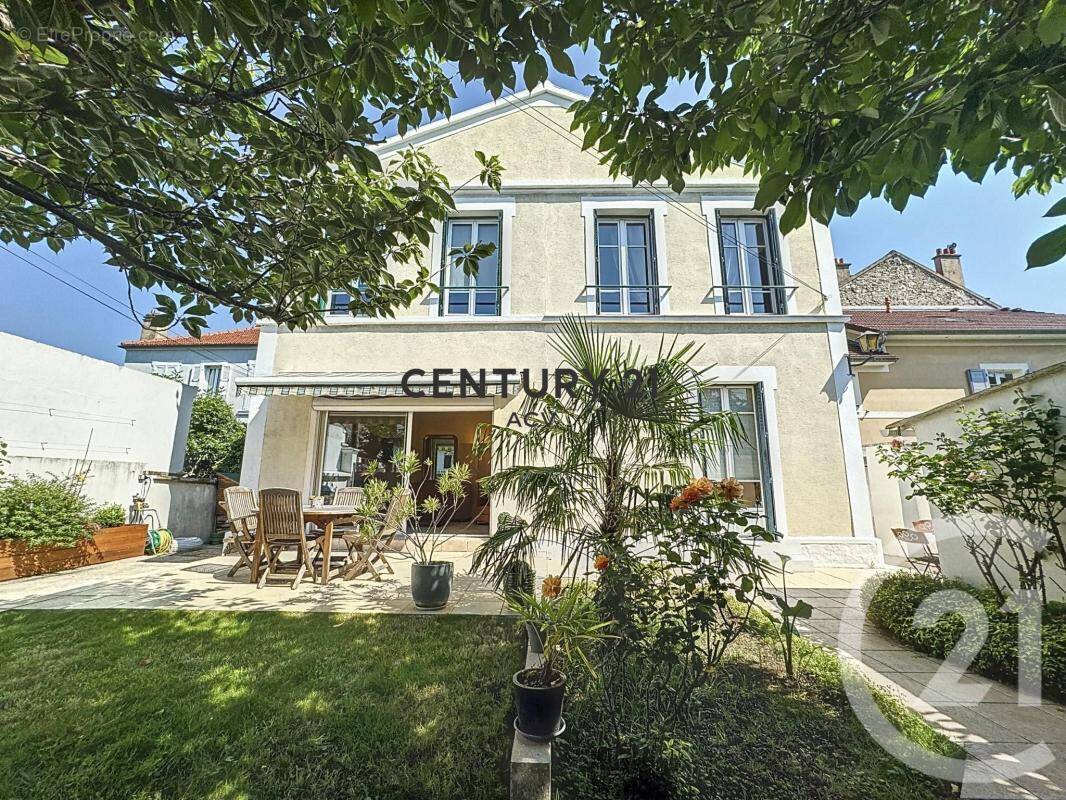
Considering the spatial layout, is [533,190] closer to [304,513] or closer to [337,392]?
[337,392]

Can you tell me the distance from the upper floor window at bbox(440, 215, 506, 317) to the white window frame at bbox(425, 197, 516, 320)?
0.12m

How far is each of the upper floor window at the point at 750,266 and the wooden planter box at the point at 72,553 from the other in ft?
52.8

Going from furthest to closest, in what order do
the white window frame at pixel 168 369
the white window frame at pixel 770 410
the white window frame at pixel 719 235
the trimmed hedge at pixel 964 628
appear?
the white window frame at pixel 168 369
the white window frame at pixel 719 235
the white window frame at pixel 770 410
the trimmed hedge at pixel 964 628

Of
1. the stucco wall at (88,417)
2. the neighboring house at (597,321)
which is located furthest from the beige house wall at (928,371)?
the stucco wall at (88,417)

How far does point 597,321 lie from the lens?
1170 centimetres

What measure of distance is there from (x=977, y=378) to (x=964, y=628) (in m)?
13.6

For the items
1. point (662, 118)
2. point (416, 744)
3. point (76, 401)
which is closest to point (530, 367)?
point (662, 118)

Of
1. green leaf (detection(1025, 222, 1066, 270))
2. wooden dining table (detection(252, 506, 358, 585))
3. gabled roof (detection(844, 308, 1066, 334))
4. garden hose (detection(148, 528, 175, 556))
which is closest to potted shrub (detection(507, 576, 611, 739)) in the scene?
green leaf (detection(1025, 222, 1066, 270))

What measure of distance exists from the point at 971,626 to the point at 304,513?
10106 mm

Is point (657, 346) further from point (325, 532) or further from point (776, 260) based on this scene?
point (325, 532)

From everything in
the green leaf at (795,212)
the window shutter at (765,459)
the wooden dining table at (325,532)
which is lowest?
the wooden dining table at (325,532)

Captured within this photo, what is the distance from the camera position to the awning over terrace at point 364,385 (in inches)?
421

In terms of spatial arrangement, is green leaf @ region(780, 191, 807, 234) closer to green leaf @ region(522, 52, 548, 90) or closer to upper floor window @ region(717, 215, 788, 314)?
green leaf @ region(522, 52, 548, 90)

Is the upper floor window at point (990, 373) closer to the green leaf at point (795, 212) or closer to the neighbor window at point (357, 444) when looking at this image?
the green leaf at point (795, 212)
